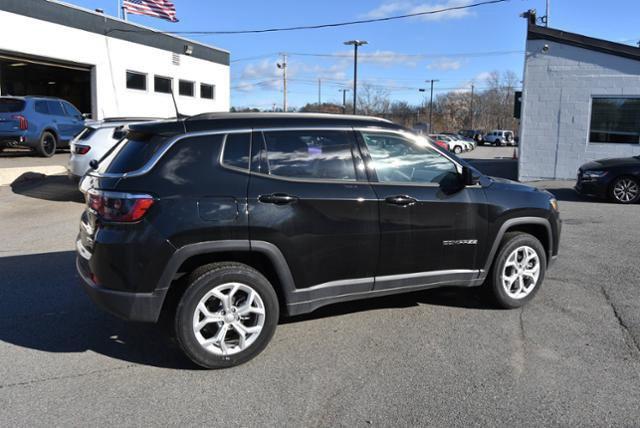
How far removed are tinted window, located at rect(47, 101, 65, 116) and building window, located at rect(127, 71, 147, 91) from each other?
10.3 meters

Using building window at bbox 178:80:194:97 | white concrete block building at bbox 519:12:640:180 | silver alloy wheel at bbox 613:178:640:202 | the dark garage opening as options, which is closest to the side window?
silver alloy wheel at bbox 613:178:640:202

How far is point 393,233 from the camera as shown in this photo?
4.32 m

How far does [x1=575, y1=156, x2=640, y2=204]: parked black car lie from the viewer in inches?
490

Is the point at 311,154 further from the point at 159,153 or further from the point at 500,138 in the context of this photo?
the point at 500,138

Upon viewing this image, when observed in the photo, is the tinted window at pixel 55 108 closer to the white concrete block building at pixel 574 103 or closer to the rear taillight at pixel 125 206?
the white concrete block building at pixel 574 103

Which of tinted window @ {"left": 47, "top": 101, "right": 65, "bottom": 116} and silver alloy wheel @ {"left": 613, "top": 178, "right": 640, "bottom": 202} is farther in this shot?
tinted window @ {"left": 47, "top": 101, "right": 65, "bottom": 116}

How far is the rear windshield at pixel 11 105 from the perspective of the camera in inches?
610

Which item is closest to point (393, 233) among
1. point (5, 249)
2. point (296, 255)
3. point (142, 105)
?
point (296, 255)

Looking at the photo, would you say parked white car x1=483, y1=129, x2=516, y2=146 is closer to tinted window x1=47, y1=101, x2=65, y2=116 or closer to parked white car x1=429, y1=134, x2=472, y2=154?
parked white car x1=429, y1=134, x2=472, y2=154

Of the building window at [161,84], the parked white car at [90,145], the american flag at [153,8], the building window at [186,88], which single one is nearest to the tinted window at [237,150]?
the parked white car at [90,145]

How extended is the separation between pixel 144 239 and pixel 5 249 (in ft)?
15.9

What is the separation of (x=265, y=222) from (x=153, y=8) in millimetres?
25109

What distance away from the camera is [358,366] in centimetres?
389

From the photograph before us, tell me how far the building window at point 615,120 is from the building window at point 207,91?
892 inches
